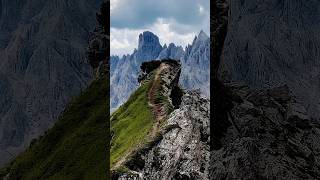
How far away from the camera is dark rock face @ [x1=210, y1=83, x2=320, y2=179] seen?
72.1 metres

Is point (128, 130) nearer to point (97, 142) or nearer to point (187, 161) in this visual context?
point (97, 142)

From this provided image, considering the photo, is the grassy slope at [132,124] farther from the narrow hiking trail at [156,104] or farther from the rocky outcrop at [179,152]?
the rocky outcrop at [179,152]

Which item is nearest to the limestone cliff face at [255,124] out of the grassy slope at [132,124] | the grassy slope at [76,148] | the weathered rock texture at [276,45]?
the weathered rock texture at [276,45]

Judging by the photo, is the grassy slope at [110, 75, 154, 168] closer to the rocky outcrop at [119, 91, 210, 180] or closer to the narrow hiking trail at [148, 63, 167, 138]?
the narrow hiking trail at [148, 63, 167, 138]

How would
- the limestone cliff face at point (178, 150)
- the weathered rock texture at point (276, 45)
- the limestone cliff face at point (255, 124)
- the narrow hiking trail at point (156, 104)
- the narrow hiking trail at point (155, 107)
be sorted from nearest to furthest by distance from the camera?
the limestone cliff face at point (178, 150) → the narrow hiking trail at point (155, 107) → the limestone cliff face at point (255, 124) → the narrow hiking trail at point (156, 104) → the weathered rock texture at point (276, 45)

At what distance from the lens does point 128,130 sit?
261ft

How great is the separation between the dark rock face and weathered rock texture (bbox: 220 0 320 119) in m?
48.6

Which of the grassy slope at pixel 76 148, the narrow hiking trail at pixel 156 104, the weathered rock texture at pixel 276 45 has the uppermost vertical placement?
the weathered rock texture at pixel 276 45

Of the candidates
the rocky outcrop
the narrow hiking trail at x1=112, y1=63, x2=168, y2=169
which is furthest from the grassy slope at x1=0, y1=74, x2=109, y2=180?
the rocky outcrop

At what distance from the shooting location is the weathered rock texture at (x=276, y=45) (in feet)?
486

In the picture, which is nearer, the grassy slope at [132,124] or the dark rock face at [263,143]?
the grassy slope at [132,124]

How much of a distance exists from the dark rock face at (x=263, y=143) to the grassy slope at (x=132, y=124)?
1122cm

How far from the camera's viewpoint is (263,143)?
79.4 metres

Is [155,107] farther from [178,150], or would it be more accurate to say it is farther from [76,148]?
[178,150]
